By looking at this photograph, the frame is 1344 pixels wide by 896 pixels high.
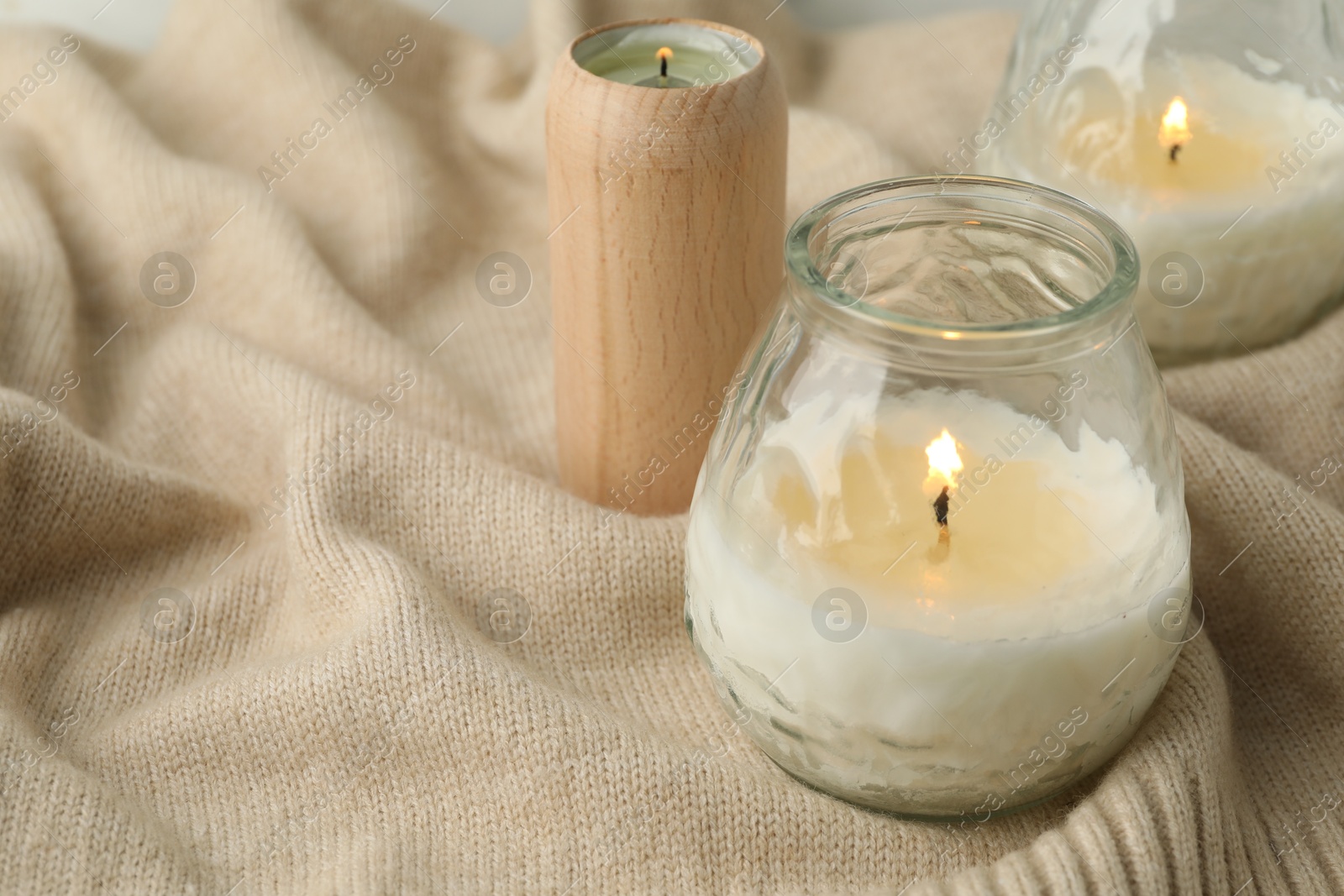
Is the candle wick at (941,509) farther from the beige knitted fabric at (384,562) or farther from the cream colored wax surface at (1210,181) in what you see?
the cream colored wax surface at (1210,181)

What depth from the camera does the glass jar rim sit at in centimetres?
35

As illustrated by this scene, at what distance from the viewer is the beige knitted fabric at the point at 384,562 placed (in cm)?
42

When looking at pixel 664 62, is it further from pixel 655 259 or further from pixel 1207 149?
pixel 1207 149

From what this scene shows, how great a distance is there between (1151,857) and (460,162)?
59 cm

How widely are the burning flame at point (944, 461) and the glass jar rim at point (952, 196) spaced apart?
4 centimetres

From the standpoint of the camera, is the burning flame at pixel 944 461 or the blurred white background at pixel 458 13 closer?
the burning flame at pixel 944 461

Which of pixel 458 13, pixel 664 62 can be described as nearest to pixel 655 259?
pixel 664 62

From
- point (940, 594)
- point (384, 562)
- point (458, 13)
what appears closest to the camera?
point (940, 594)

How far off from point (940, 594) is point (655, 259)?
0.21m

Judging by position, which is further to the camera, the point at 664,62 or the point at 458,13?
the point at 458,13

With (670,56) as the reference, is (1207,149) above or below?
below

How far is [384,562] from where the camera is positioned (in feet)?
1.64

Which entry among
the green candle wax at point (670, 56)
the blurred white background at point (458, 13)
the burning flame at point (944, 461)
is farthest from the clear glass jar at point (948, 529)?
the blurred white background at point (458, 13)

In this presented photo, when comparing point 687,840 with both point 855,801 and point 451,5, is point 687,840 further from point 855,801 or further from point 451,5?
point 451,5
